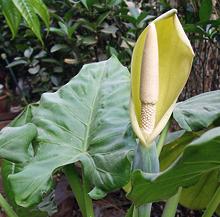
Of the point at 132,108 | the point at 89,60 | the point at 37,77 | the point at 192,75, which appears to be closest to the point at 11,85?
the point at 37,77

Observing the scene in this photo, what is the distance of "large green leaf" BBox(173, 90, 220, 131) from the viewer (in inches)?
29.4

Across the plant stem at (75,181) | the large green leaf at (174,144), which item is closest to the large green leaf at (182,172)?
the plant stem at (75,181)

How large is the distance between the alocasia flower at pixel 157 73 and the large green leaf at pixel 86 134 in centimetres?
11

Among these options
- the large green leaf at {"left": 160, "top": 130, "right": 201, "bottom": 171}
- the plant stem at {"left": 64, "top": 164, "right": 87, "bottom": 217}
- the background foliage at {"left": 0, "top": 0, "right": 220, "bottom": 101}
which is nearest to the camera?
the plant stem at {"left": 64, "top": 164, "right": 87, "bottom": 217}

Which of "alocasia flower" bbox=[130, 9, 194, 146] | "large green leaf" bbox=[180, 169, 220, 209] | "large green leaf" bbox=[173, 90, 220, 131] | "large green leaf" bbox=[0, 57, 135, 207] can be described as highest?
"alocasia flower" bbox=[130, 9, 194, 146]

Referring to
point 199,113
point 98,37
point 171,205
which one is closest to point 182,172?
point 199,113

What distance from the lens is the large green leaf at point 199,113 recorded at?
2.45ft

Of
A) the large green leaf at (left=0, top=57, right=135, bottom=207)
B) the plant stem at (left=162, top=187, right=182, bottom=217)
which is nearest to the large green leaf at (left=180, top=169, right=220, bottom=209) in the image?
the plant stem at (left=162, top=187, right=182, bottom=217)

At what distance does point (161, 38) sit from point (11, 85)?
203 centimetres

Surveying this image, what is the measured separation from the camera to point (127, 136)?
31.0 inches

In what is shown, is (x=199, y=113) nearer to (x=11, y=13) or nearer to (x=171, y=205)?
(x=171, y=205)

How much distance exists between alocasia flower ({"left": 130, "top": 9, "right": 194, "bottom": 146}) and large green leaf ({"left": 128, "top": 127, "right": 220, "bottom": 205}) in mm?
83

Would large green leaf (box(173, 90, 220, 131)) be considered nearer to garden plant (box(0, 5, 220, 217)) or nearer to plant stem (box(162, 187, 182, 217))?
garden plant (box(0, 5, 220, 217))

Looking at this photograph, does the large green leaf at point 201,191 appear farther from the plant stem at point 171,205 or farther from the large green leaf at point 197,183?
the plant stem at point 171,205
